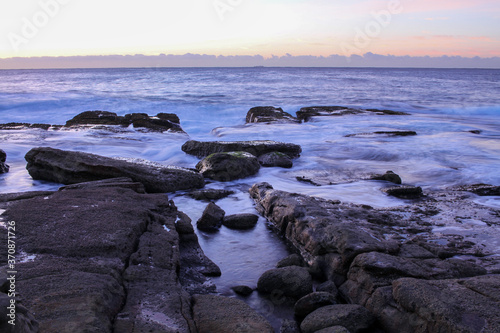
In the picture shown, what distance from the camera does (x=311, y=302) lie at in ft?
10.4

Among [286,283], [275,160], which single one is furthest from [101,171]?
[286,283]

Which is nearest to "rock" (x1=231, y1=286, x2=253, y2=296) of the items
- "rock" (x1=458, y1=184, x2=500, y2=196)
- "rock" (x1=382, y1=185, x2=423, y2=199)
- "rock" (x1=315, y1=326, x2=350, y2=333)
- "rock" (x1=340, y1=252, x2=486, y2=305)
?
"rock" (x1=340, y1=252, x2=486, y2=305)

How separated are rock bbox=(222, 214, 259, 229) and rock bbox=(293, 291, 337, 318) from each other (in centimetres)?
196

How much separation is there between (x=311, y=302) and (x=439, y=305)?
3.17ft

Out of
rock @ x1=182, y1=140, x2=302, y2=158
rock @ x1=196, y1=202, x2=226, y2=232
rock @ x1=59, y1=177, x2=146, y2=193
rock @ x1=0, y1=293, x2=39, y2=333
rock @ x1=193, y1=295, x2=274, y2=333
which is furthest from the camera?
rock @ x1=182, y1=140, x2=302, y2=158

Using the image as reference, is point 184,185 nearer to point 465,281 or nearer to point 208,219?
point 208,219

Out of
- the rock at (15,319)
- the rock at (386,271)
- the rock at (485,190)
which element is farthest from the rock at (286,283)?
the rock at (485,190)

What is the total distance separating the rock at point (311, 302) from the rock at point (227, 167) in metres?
4.40

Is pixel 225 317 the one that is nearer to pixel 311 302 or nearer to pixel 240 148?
pixel 311 302

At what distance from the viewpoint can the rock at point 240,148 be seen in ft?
30.6

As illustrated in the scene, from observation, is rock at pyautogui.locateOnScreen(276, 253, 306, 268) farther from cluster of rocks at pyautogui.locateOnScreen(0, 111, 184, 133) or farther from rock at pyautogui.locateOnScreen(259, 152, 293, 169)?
cluster of rocks at pyautogui.locateOnScreen(0, 111, 184, 133)

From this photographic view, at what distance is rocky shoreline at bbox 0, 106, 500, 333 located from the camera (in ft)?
8.11

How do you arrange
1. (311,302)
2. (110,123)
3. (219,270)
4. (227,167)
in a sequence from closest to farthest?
(311,302) → (219,270) → (227,167) → (110,123)

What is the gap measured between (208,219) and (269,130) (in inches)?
361
